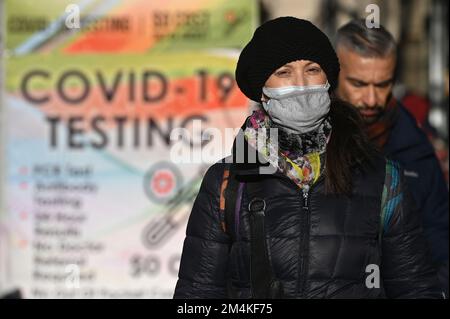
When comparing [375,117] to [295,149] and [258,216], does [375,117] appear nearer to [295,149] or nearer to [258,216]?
[295,149]

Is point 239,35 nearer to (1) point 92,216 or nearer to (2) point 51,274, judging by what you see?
(1) point 92,216

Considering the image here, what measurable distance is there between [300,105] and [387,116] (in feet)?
5.11

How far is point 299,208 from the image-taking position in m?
2.70

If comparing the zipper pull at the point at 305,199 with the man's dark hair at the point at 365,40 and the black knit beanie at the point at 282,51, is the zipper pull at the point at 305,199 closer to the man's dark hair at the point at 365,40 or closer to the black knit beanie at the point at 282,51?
the black knit beanie at the point at 282,51

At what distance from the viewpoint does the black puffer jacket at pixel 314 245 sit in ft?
8.76

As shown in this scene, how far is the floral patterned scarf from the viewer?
2750mm

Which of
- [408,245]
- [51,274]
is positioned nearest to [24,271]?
[51,274]

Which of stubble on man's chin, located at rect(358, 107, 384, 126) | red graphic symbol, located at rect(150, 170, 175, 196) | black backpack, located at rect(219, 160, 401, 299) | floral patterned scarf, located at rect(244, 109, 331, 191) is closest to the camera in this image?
black backpack, located at rect(219, 160, 401, 299)

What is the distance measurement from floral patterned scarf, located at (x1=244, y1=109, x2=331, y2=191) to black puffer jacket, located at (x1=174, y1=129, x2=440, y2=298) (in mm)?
37

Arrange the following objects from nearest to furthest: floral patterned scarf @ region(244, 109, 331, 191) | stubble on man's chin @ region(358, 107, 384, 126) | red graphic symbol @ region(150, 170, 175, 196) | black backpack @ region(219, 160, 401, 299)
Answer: black backpack @ region(219, 160, 401, 299) → floral patterned scarf @ region(244, 109, 331, 191) → stubble on man's chin @ region(358, 107, 384, 126) → red graphic symbol @ region(150, 170, 175, 196)

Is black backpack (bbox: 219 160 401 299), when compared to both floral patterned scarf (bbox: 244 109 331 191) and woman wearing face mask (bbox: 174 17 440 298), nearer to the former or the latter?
woman wearing face mask (bbox: 174 17 440 298)

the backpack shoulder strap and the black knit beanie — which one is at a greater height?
the black knit beanie

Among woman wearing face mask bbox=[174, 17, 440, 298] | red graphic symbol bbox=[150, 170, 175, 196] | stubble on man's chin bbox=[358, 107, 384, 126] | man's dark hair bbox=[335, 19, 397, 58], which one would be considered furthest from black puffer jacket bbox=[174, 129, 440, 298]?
red graphic symbol bbox=[150, 170, 175, 196]

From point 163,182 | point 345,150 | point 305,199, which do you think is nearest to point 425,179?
point 345,150
